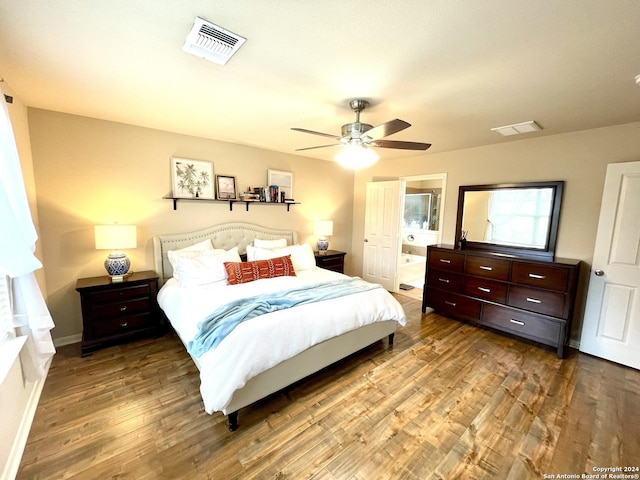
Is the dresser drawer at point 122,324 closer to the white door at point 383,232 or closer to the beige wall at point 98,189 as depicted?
the beige wall at point 98,189

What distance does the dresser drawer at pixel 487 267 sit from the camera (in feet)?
10.3

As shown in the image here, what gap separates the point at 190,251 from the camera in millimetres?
3207

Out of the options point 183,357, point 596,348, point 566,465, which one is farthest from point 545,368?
point 183,357

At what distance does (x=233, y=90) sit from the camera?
2.11 metres

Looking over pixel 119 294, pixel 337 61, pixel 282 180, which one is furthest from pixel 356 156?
pixel 119 294

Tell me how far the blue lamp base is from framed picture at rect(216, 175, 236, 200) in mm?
1346

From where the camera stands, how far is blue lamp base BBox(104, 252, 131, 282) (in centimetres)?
279

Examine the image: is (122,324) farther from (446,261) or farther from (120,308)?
(446,261)

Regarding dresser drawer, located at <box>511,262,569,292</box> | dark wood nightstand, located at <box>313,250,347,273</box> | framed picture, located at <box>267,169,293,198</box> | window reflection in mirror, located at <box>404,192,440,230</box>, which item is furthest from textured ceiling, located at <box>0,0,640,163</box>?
window reflection in mirror, located at <box>404,192,440,230</box>

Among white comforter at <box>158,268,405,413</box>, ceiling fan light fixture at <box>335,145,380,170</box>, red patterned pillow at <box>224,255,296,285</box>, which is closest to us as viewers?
white comforter at <box>158,268,405,413</box>

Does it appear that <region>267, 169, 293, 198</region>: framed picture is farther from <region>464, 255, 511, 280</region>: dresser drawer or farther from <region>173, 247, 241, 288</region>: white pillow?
<region>464, 255, 511, 280</region>: dresser drawer

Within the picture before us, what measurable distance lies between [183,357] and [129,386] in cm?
49

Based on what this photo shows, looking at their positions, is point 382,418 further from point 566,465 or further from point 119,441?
point 119,441

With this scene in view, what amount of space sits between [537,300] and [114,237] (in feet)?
15.0
